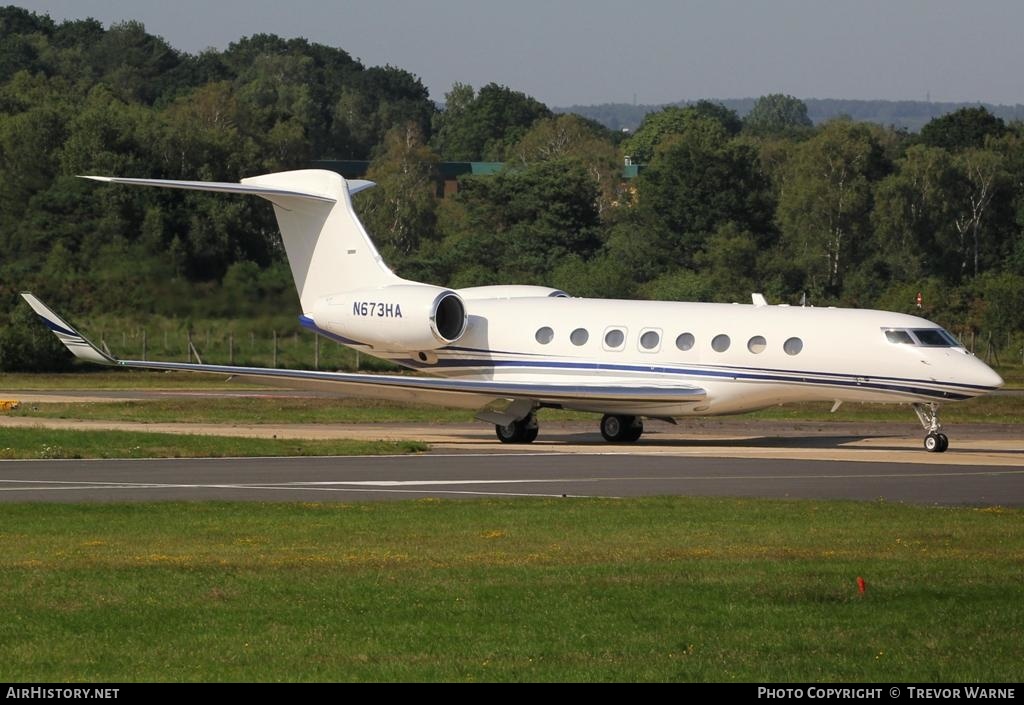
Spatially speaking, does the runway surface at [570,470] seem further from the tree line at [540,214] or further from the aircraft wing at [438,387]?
the tree line at [540,214]

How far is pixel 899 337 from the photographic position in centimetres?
2800

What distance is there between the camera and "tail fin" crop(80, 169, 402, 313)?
32.5m

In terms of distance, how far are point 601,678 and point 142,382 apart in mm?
42833

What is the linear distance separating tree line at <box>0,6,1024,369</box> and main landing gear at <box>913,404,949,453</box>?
13.3 metres

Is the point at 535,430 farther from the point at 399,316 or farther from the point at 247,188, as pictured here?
the point at 247,188

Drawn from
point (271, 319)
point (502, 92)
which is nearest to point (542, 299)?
point (271, 319)

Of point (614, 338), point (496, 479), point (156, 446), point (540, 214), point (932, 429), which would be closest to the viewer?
point (496, 479)

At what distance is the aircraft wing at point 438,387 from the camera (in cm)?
2875

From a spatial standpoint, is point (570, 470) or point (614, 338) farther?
point (614, 338)

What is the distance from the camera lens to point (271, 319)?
33.5 meters

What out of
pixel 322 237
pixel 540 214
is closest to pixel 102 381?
pixel 322 237

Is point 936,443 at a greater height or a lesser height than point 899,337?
lesser

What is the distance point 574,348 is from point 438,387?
8.89ft

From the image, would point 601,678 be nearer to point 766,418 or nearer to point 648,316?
point 648,316
